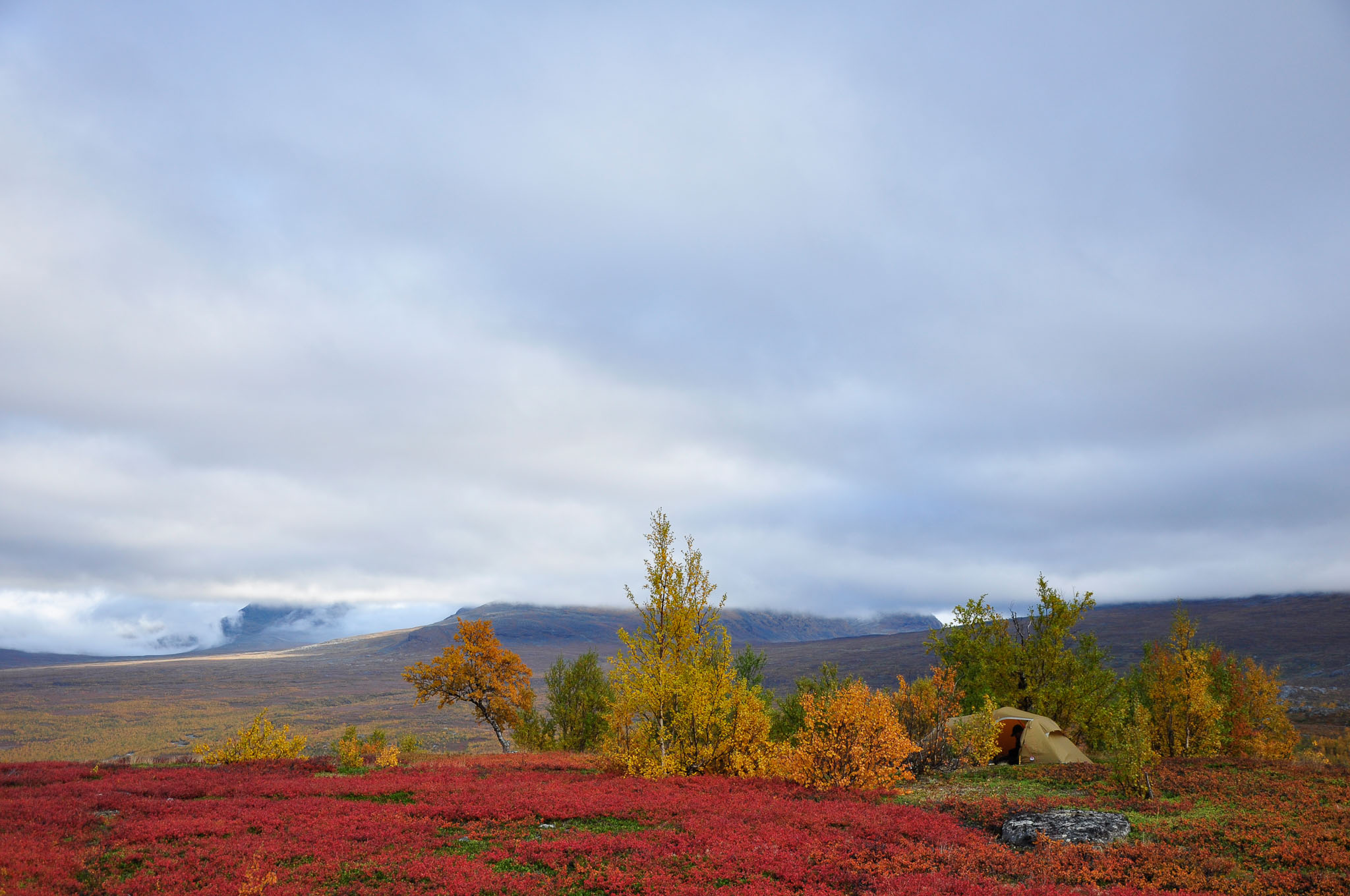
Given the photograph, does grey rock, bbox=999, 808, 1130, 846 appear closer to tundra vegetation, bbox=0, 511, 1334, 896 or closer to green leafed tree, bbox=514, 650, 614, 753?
tundra vegetation, bbox=0, 511, 1334, 896

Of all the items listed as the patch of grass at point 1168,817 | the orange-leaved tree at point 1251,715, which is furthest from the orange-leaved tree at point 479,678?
the orange-leaved tree at point 1251,715

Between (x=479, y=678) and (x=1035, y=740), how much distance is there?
3490 centimetres

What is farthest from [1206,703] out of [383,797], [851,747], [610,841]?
[383,797]

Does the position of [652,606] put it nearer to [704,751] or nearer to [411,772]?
[704,751]

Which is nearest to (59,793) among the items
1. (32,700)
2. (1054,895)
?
(1054,895)

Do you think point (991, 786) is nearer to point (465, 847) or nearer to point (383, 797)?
point (465, 847)

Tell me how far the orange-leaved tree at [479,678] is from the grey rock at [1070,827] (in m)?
34.2

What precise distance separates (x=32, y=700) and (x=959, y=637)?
268978 mm

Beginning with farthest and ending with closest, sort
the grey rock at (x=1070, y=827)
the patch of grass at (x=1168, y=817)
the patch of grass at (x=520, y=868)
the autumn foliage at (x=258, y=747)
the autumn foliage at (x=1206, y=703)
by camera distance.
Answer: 1. the autumn foliage at (x=1206, y=703)
2. the autumn foliage at (x=258, y=747)
3. the patch of grass at (x=1168, y=817)
4. the grey rock at (x=1070, y=827)
5. the patch of grass at (x=520, y=868)

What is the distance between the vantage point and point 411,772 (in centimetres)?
2672

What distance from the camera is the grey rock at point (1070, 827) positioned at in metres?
15.0

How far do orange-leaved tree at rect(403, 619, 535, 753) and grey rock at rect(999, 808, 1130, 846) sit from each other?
112ft

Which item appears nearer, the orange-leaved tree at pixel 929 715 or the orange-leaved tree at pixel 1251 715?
the orange-leaved tree at pixel 929 715

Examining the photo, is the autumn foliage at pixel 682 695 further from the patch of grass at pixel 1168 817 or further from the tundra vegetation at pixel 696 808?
the patch of grass at pixel 1168 817
